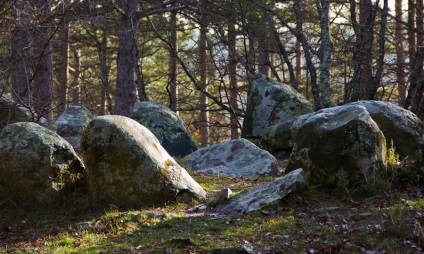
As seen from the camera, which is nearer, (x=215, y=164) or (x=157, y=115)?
(x=215, y=164)

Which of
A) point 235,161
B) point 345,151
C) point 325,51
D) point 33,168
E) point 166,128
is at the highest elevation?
point 325,51

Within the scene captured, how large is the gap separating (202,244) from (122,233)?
1.13 meters

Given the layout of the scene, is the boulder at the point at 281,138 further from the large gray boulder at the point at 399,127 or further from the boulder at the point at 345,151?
the boulder at the point at 345,151

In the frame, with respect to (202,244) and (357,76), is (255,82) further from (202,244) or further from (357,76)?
(202,244)

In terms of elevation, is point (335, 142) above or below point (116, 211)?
above

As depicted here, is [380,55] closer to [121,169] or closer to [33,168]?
[121,169]

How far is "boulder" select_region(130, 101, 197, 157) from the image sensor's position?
41.9ft

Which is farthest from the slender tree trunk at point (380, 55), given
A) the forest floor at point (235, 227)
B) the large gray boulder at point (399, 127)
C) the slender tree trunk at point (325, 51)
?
the forest floor at point (235, 227)

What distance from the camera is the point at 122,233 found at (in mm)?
5875

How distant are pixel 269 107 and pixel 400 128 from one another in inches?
200

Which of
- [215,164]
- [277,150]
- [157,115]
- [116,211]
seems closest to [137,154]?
[116,211]

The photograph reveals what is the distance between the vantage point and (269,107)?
527 inches

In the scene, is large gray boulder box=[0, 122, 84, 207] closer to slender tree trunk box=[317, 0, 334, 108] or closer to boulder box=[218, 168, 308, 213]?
boulder box=[218, 168, 308, 213]

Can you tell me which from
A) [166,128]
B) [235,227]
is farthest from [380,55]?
[235,227]
